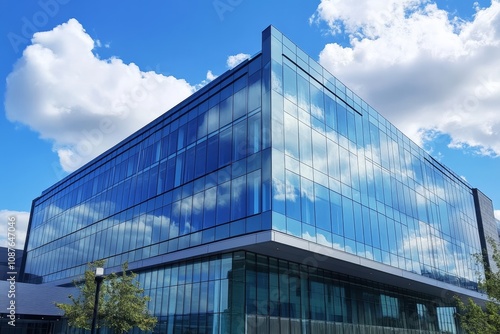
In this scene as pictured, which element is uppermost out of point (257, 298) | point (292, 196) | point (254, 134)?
point (254, 134)

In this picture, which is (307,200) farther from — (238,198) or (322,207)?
(238,198)

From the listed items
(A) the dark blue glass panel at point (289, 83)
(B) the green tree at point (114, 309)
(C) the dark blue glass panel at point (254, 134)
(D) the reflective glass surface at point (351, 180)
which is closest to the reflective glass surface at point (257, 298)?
(D) the reflective glass surface at point (351, 180)

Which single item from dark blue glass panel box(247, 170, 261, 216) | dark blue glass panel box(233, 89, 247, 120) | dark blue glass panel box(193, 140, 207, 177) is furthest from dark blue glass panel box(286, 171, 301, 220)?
dark blue glass panel box(193, 140, 207, 177)

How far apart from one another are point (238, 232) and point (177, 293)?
7.63 metres

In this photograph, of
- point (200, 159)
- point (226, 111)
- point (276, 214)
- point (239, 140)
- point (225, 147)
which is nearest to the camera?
point (276, 214)

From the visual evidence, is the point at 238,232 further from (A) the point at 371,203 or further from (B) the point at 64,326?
(B) the point at 64,326

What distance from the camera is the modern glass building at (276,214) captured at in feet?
89.7

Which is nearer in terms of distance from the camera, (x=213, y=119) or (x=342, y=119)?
(x=213, y=119)

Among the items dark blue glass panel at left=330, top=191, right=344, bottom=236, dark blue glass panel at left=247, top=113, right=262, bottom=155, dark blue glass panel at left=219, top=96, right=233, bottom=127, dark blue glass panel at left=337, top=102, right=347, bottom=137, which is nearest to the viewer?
dark blue glass panel at left=247, top=113, right=262, bottom=155

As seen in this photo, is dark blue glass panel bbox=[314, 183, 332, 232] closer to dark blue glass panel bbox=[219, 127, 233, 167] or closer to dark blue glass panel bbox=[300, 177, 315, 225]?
dark blue glass panel bbox=[300, 177, 315, 225]

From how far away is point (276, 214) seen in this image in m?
25.8

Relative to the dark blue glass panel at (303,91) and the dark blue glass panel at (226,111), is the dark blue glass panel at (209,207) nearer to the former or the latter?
the dark blue glass panel at (226,111)

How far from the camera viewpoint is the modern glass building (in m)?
27.3

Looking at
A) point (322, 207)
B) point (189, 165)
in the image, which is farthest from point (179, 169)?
point (322, 207)
